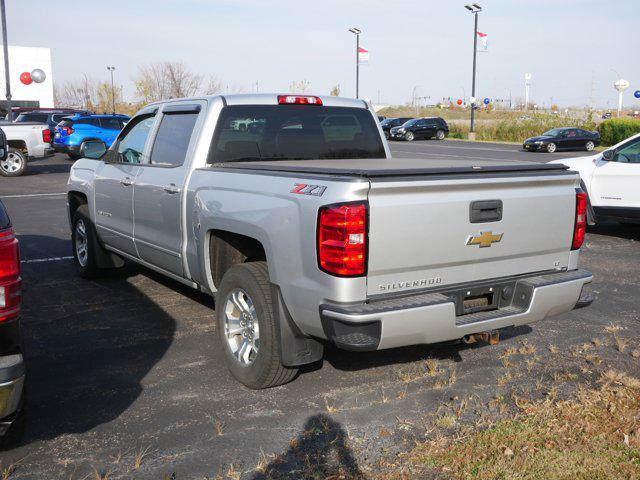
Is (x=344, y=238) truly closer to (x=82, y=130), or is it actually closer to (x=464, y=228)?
(x=464, y=228)

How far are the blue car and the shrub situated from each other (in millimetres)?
27427

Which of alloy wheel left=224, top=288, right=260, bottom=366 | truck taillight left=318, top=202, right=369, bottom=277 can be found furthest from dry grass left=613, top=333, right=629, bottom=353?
alloy wheel left=224, top=288, right=260, bottom=366

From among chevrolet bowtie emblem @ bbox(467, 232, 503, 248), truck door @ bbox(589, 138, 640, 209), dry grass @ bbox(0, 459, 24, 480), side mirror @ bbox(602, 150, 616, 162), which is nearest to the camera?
dry grass @ bbox(0, 459, 24, 480)

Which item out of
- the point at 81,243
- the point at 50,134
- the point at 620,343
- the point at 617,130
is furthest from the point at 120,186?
the point at 617,130

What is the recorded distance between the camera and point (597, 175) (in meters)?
10.3

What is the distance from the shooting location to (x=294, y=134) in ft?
18.6

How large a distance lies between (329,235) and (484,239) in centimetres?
105

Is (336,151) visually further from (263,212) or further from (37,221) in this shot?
(37,221)

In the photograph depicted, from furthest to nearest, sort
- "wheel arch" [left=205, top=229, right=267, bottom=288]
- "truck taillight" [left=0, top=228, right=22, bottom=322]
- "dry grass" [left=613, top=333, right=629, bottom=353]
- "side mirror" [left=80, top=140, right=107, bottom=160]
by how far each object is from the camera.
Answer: "side mirror" [left=80, top=140, right=107, bottom=160], "dry grass" [left=613, top=333, right=629, bottom=353], "wheel arch" [left=205, top=229, right=267, bottom=288], "truck taillight" [left=0, top=228, right=22, bottom=322]

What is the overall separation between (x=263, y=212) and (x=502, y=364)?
2.25 metres

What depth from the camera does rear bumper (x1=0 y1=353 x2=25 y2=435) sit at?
315cm

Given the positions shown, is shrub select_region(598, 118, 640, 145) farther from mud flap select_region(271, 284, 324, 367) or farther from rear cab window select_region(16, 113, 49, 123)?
mud flap select_region(271, 284, 324, 367)

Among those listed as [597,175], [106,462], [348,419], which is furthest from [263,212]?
[597,175]

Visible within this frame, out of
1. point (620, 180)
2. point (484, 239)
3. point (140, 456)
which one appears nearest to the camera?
point (140, 456)
